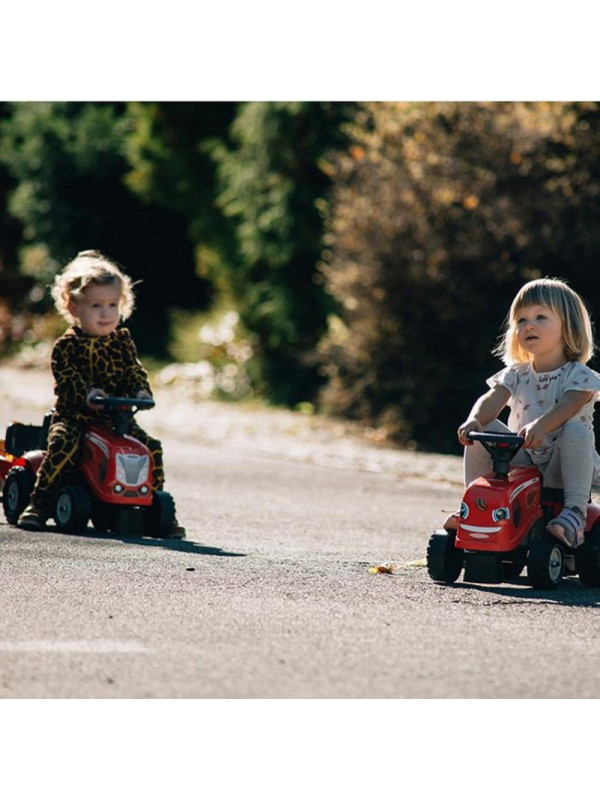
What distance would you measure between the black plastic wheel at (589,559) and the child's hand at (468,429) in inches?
28.2

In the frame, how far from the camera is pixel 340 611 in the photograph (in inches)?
225

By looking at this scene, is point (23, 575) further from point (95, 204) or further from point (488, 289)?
point (95, 204)

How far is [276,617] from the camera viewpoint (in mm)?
5559

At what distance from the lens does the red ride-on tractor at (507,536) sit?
6.41 m

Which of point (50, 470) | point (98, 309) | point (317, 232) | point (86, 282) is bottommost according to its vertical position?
point (50, 470)

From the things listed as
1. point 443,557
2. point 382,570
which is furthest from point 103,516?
point 443,557

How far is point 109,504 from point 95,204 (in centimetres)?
1878

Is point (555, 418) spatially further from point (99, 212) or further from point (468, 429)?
point (99, 212)

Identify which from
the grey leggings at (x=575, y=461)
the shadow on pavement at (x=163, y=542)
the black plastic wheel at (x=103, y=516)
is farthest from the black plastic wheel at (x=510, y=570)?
the black plastic wheel at (x=103, y=516)

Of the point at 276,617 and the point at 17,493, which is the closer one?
the point at 276,617

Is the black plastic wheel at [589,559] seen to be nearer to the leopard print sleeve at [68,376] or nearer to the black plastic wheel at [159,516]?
the black plastic wheel at [159,516]

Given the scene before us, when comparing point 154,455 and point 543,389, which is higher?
point 543,389

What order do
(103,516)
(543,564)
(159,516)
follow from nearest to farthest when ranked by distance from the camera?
(543,564) < (159,516) < (103,516)

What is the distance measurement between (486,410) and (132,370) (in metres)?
2.40
